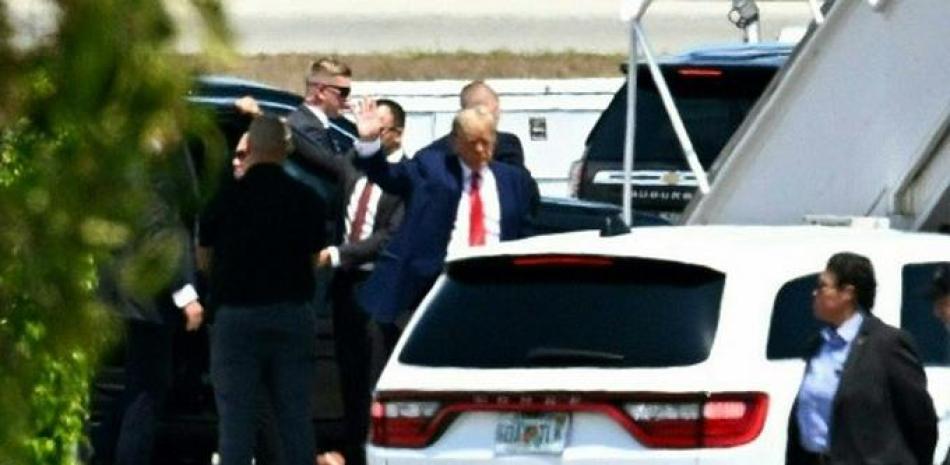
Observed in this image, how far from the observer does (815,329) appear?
917 cm

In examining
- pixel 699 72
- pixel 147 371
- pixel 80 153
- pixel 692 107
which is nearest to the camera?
pixel 80 153

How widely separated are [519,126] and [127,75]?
64.8 feet

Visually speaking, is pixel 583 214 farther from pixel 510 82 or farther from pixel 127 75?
pixel 127 75

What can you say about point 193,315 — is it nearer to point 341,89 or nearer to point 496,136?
point 496,136

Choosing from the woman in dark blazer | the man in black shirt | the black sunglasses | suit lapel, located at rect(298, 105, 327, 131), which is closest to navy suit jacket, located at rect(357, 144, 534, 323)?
the man in black shirt

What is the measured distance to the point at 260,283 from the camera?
11.5 metres

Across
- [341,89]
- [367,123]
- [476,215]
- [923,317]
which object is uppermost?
[341,89]

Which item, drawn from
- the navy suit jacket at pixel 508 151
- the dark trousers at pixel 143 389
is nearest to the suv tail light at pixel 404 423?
the dark trousers at pixel 143 389

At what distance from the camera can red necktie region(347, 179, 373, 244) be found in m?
12.6

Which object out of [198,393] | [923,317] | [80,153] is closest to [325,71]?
[198,393]

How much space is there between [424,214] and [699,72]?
23.1 ft

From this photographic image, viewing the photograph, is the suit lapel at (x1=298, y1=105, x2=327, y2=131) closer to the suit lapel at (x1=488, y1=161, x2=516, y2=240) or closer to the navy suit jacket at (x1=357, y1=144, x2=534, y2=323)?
the navy suit jacket at (x1=357, y1=144, x2=534, y2=323)

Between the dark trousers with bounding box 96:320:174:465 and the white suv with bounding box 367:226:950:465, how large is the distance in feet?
8.23

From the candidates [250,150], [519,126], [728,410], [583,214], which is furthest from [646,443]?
[519,126]
